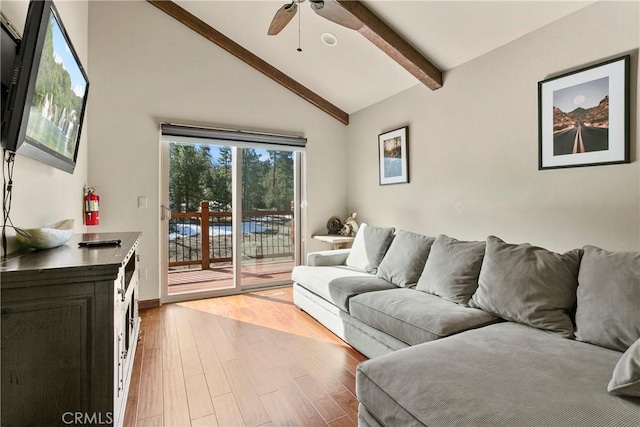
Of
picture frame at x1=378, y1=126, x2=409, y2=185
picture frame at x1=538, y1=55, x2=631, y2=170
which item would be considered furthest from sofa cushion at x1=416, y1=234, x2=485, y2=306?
picture frame at x1=378, y1=126, x2=409, y2=185

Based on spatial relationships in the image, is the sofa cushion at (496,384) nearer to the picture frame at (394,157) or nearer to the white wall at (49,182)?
the white wall at (49,182)

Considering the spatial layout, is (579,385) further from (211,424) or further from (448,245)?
(211,424)

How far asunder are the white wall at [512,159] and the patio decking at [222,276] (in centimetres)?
176

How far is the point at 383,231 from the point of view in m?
3.37

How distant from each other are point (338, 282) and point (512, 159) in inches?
69.8

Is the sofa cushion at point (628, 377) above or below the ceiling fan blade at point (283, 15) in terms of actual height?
below

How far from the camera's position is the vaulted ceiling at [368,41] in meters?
2.49

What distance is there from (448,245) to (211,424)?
1948 millimetres

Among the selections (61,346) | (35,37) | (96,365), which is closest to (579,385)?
(96,365)

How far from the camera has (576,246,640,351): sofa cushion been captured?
1.50 metres

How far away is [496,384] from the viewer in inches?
48.2

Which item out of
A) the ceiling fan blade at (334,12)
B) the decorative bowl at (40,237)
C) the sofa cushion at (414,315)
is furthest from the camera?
the ceiling fan blade at (334,12)

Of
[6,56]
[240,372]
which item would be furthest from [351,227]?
[6,56]

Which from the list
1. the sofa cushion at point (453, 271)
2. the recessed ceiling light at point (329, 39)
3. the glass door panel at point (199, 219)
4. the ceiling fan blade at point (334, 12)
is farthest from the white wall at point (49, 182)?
the sofa cushion at point (453, 271)
